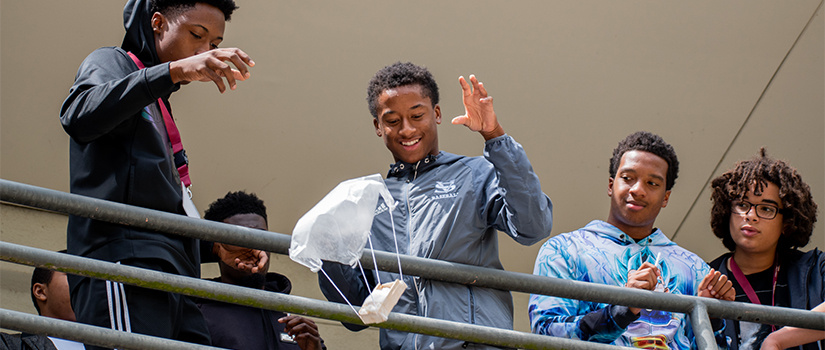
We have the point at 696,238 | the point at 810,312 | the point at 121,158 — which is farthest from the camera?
the point at 696,238

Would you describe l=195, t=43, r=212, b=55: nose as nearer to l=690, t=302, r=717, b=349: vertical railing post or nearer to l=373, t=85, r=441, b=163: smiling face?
l=373, t=85, r=441, b=163: smiling face

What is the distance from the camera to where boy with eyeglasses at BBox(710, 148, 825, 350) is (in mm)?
2895

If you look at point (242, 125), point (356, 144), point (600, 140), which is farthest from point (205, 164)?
point (600, 140)

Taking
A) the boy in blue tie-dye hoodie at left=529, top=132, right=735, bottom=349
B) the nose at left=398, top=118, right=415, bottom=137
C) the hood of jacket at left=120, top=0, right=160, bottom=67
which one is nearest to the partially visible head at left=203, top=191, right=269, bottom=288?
the nose at left=398, top=118, right=415, bottom=137

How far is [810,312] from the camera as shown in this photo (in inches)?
98.0

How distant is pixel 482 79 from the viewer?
4352 mm

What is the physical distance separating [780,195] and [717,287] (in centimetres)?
80

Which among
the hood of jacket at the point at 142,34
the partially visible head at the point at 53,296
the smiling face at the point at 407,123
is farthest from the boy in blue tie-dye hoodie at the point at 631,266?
the partially visible head at the point at 53,296

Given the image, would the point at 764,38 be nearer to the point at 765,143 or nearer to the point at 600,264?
the point at 765,143

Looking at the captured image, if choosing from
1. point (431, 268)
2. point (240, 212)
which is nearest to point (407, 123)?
point (431, 268)

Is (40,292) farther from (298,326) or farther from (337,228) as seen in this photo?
(337,228)

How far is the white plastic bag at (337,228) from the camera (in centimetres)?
209

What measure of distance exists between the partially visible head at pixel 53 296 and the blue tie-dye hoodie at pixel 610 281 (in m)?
1.75

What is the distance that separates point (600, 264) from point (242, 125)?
2240 mm
